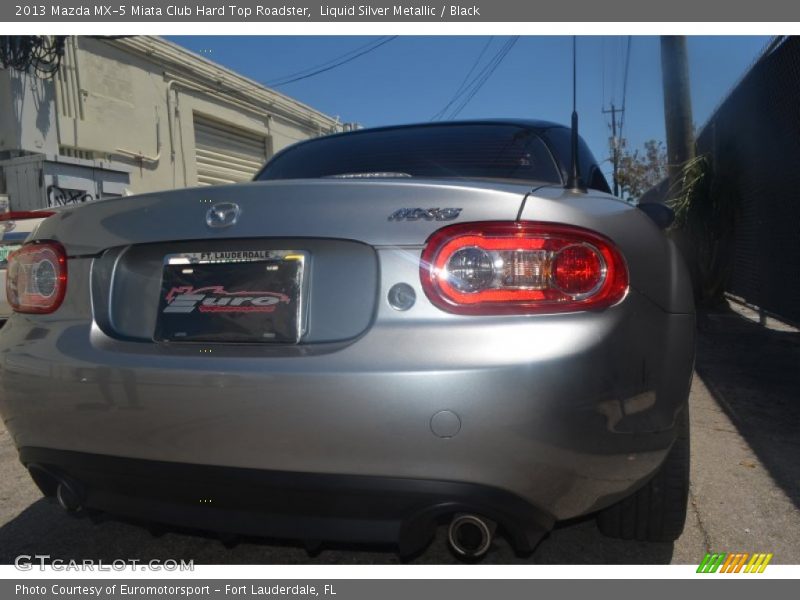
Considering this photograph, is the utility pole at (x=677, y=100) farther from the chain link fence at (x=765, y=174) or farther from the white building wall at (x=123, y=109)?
the white building wall at (x=123, y=109)

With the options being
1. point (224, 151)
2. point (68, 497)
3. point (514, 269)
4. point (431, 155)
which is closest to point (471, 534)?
point (514, 269)

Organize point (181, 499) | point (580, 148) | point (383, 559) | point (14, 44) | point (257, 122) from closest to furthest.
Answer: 1. point (181, 499)
2. point (383, 559)
3. point (580, 148)
4. point (14, 44)
5. point (257, 122)

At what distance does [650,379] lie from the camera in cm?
178

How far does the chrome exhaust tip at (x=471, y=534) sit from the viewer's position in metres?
1.70

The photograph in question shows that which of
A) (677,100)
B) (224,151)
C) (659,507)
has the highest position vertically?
(224,151)

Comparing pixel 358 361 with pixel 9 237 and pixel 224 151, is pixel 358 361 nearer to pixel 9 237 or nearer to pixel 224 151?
pixel 9 237

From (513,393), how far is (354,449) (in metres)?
0.39

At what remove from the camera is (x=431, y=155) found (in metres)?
2.85

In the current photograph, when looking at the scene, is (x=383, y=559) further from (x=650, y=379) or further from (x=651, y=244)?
(x=651, y=244)

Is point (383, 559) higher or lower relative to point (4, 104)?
lower

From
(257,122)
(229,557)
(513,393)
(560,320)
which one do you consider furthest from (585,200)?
(257,122)

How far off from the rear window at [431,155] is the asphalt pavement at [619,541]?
53.4 inches

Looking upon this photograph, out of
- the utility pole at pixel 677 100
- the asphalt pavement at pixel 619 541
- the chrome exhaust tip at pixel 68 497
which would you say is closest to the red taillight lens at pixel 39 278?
the chrome exhaust tip at pixel 68 497

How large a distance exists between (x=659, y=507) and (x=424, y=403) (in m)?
1.13
